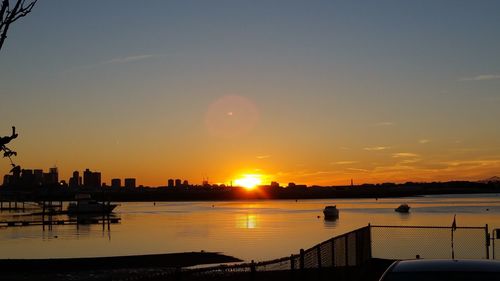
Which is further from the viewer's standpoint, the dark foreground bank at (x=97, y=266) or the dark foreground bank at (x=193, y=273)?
the dark foreground bank at (x=97, y=266)

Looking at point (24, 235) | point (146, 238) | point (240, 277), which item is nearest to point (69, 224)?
point (24, 235)

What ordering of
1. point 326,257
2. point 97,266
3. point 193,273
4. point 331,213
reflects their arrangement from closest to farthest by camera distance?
point 193,273, point 326,257, point 97,266, point 331,213

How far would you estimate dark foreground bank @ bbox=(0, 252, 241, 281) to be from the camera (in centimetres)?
3322

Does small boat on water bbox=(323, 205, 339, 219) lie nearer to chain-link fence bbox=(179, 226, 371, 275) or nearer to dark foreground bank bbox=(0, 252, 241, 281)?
dark foreground bank bbox=(0, 252, 241, 281)

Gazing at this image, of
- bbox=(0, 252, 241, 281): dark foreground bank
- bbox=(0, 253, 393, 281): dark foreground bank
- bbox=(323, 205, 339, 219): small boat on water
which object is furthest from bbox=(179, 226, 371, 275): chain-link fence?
bbox=(323, 205, 339, 219): small boat on water

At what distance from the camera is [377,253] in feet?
149

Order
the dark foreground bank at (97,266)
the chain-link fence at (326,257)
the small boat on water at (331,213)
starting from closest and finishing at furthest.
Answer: the chain-link fence at (326,257), the dark foreground bank at (97,266), the small boat on water at (331,213)

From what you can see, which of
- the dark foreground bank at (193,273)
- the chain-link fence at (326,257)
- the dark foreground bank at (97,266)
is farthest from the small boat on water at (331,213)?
the chain-link fence at (326,257)

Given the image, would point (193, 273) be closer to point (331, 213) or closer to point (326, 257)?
point (326, 257)

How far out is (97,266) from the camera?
41.0 m

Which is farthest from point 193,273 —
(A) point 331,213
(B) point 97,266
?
(A) point 331,213

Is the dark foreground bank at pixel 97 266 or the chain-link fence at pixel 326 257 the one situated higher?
the chain-link fence at pixel 326 257

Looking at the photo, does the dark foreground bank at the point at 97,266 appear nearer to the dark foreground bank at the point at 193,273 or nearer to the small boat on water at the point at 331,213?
the dark foreground bank at the point at 193,273

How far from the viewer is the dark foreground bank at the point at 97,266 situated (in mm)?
33219
